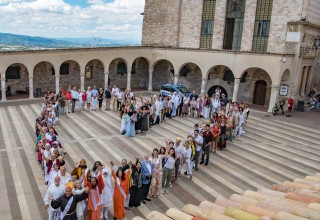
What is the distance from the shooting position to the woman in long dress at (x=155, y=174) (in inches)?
412

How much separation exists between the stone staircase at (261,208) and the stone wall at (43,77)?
24.3 meters

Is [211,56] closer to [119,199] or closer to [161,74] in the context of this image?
[161,74]

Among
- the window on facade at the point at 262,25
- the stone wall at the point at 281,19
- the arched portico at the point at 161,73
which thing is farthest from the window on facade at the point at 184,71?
the stone wall at the point at 281,19

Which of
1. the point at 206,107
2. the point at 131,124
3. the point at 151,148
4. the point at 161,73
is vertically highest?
the point at 161,73

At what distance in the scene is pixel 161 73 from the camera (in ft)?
111

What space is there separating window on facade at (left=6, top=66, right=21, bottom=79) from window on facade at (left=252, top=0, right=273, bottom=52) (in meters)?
20.5

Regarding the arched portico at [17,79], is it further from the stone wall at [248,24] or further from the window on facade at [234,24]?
the stone wall at [248,24]

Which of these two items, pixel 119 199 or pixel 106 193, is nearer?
pixel 106 193

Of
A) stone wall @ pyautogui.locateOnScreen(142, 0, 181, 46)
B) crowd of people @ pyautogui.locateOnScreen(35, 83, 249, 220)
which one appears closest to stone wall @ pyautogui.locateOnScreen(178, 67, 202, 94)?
stone wall @ pyautogui.locateOnScreen(142, 0, 181, 46)

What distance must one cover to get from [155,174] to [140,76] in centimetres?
2419

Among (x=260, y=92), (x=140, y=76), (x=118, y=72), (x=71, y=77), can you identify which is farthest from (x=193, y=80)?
(x=71, y=77)

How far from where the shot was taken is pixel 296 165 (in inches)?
580

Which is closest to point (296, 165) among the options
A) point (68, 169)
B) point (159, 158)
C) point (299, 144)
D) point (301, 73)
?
point (299, 144)

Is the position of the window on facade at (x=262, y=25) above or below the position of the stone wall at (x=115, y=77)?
above
